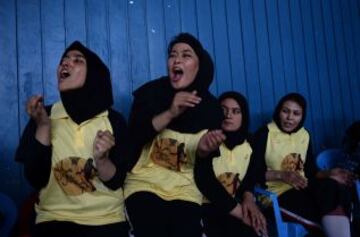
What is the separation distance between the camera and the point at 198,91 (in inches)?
81.2

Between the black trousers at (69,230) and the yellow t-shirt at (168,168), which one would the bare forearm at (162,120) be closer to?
the yellow t-shirt at (168,168)

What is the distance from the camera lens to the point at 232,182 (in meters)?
2.21

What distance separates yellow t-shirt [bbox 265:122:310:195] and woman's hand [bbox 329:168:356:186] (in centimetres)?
23

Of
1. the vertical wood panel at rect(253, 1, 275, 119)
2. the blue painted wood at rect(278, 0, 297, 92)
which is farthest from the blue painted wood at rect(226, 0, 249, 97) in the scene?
the blue painted wood at rect(278, 0, 297, 92)

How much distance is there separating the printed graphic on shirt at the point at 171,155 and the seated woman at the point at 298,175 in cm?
73

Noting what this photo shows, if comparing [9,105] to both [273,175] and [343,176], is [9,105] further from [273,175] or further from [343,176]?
[343,176]

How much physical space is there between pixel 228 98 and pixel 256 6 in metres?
1.11

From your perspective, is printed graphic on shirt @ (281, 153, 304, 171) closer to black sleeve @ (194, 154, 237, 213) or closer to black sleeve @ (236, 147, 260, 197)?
Answer: black sleeve @ (236, 147, 260, 197)

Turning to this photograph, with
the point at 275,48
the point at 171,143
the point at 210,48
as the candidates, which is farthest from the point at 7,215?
the point at 275,48

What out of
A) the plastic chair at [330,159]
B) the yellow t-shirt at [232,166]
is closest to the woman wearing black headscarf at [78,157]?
the yellow t-shirt at [232,166]

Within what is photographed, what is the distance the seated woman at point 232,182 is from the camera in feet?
6.32

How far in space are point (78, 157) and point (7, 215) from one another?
0.51 m

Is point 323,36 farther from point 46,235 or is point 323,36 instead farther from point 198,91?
point 46,235

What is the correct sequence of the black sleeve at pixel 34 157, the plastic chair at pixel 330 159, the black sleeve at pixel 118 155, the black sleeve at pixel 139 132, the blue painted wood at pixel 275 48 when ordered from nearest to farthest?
the black sleeve at pixel 34 157, the black sleeve at pixel 118 155, the black sleeve at pixel 139 132, the plastic chair at pixel 330 159, the blue painted wood at pixel 275 48
